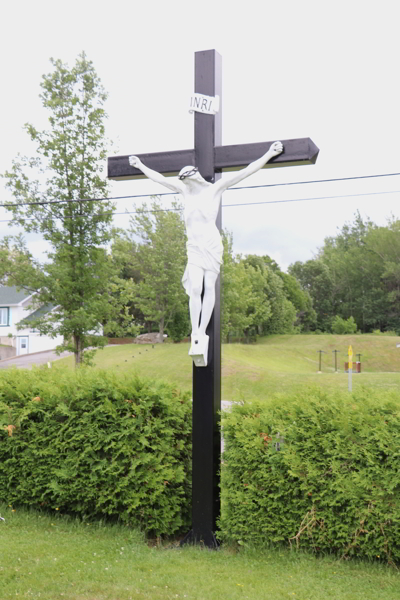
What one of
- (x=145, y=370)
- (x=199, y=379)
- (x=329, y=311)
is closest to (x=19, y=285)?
(x=199, y=379)

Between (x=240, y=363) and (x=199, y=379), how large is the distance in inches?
690

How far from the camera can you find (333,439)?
3877 mm

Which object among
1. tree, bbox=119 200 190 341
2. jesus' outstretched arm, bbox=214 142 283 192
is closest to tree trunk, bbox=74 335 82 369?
jesus' outstretched arm, bbox=214 142 283 192

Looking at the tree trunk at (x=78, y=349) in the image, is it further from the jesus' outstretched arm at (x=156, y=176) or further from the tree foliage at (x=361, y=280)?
the tree foliage at (x=361, y=280)

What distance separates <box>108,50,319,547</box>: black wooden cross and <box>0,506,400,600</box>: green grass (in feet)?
Result: 1.02

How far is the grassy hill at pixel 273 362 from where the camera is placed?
61.9 ft

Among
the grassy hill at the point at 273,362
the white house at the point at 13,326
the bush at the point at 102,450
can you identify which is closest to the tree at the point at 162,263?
the grassy hill at the point at 273,362

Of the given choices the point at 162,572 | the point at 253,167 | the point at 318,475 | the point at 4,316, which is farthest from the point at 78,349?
the point at 4,316

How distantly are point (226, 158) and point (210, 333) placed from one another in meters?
1.50

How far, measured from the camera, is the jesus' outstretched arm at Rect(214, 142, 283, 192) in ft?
14.1

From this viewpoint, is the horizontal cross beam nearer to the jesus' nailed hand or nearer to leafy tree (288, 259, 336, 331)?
the jesus' nailed hand

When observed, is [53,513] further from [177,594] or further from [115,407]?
[177,594]

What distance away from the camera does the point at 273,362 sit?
28797 mm

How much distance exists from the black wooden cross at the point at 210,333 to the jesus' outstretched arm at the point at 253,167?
7 cm
